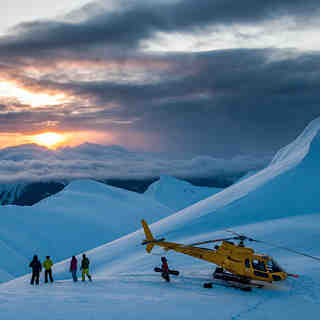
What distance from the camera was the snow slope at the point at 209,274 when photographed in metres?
11.4

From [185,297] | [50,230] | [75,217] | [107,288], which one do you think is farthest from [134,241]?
[75,217]

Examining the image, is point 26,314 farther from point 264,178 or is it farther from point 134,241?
point 264,178

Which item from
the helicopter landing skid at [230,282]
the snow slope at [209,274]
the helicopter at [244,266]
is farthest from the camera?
the helicopter at [244,266]

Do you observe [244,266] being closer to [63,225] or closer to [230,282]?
[230,282]

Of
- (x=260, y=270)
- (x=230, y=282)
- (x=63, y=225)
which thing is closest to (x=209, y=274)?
(x=230, y=282)

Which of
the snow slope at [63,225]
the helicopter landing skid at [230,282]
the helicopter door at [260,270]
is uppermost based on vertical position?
the snow slope at [63,225]

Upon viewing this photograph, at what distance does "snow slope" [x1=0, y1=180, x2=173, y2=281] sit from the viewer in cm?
7218

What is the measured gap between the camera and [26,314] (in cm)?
1041

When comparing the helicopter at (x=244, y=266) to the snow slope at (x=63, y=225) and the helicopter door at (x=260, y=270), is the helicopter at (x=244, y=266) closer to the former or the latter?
the helicopter door at (x=260, y=270)

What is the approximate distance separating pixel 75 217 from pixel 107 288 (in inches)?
3179

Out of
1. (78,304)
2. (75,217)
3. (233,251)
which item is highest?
(75,217)

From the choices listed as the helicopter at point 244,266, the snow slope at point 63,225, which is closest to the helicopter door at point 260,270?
the helicopter at point 244,266

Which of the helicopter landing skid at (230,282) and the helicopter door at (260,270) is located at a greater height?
the helicopter door at (260,270)

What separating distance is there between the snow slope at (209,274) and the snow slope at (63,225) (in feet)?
130
